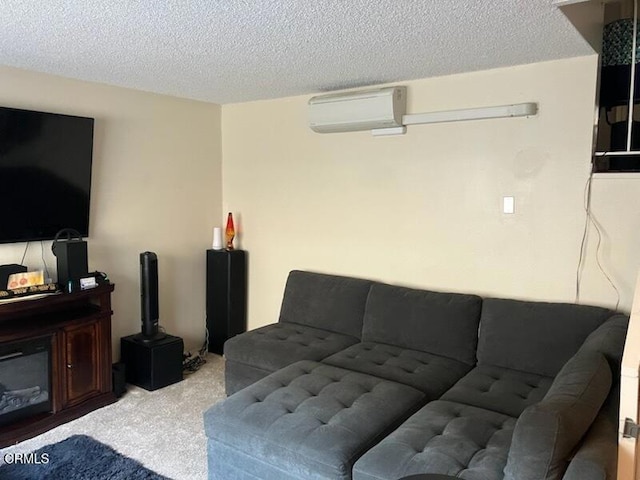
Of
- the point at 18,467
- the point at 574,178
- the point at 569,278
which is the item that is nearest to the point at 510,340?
the point at 569,278

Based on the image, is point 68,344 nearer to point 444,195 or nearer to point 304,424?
point 304,424

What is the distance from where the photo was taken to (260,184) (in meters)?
4.44

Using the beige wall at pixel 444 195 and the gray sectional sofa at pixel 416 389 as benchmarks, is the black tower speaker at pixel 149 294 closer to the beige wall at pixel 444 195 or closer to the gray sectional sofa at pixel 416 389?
the gray sectional sofa at pixel 416 389

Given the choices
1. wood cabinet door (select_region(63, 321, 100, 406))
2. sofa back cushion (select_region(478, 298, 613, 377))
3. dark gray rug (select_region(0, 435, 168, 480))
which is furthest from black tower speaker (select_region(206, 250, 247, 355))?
sofa back cushion (select_region(478, 298, 613, 377))

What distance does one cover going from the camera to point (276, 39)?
2.57 meters

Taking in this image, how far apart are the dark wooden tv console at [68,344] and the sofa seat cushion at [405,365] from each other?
59.6 inches

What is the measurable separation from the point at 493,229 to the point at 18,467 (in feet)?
9.87

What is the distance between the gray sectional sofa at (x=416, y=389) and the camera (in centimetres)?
177

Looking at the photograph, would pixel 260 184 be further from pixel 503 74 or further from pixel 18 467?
pixel 18 467

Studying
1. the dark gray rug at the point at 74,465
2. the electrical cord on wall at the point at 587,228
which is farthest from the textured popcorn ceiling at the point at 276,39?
the dark gray rug at the point at 74,465

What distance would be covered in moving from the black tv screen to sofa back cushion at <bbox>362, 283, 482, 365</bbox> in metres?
2.10

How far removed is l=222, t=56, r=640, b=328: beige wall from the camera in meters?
3.00

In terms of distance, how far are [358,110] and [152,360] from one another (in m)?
2.28

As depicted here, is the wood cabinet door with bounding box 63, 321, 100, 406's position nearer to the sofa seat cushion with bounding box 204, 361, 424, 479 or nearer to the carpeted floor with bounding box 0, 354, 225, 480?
the carpeted floor with bounding box 0, 354, 225, 480
